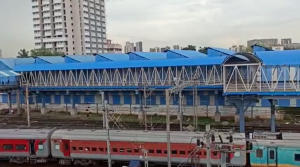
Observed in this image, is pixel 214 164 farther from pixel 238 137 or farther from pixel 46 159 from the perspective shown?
pixel 46 159

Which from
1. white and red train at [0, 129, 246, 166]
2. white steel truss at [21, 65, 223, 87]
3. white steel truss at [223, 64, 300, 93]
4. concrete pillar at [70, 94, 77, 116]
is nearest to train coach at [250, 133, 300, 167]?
white and red train at [0, 129, 246, 166]

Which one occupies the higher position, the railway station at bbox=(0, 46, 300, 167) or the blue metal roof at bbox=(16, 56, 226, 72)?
the blue metal roof at bbox=(16, 56, 226, 72)

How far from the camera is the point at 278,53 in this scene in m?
49.0

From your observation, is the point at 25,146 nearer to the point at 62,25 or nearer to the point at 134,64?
the point at 134,64

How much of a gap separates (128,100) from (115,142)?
104ft

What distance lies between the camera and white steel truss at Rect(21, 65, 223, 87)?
57.9 m

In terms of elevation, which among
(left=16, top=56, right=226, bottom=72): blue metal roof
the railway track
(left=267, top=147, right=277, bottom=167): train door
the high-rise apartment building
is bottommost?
the railway track

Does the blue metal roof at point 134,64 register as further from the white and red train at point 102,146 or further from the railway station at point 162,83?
the white and red train at point 102,146

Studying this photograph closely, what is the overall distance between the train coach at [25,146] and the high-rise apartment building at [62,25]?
126714 millimetres

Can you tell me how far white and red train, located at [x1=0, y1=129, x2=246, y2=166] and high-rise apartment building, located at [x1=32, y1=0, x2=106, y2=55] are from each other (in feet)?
413

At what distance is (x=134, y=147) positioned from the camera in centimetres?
3372

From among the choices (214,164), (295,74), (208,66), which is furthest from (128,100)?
(214,164)

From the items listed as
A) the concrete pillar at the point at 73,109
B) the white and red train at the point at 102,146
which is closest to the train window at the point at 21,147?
the white and red train at the point at 102,146

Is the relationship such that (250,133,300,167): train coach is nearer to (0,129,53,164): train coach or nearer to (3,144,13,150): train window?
(0,129,53,164): train coach
